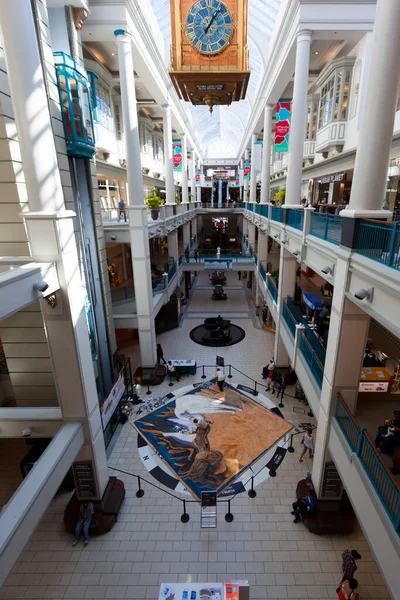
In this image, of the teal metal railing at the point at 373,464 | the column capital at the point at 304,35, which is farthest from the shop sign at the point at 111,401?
the column capital at the point at 304,35

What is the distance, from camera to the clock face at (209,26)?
9594 mm

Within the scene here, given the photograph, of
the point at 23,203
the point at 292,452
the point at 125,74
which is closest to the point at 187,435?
the point at 292,452

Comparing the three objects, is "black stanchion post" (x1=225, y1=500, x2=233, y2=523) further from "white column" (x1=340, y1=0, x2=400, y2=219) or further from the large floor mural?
"white column" (x1=340, y1=0, x2=400, y2=219)

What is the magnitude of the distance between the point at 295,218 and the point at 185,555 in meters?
10.4

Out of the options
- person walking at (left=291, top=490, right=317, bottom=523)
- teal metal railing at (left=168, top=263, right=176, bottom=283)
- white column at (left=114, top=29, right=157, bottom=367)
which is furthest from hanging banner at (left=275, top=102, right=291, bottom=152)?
person walking at (left=291, top=490, right=317, bottom=523)

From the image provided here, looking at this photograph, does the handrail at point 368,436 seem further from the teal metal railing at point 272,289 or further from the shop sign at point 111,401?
the teal metal railing at point 272,289

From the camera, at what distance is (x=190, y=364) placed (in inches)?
605

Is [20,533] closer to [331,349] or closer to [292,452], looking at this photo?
[331,349]

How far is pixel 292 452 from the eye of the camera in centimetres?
1065

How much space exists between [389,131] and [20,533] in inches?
367

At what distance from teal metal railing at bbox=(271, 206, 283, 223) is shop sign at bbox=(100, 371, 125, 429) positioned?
9.34m

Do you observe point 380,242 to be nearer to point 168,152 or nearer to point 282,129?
point 282,129

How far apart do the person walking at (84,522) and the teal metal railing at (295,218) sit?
1025cm

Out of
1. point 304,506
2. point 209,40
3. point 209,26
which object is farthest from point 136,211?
point 304,506
